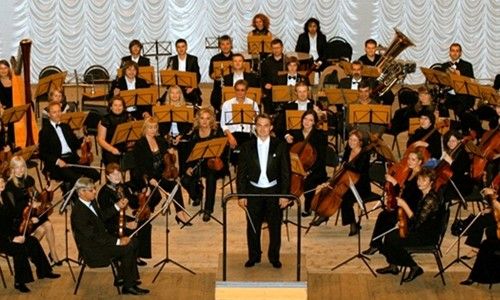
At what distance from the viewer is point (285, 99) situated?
12.7 m

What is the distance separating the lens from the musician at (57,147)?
37.9ft

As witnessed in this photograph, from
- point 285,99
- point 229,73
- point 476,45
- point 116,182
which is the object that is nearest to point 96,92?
point 229,73

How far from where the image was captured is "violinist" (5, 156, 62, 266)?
385 inches

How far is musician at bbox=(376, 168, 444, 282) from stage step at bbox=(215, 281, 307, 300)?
1.20m

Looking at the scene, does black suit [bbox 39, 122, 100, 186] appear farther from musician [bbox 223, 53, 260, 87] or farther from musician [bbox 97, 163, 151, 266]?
musician [bbox 223, 53, 260, 87]

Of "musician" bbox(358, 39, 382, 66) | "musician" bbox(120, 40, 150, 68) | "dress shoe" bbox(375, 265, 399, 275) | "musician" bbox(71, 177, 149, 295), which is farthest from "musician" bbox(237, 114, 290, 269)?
"musician" bbox(358, 39, 382, 66)

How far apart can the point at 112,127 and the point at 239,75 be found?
2198mm

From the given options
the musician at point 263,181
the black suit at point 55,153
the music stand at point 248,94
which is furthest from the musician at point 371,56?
the musician at point 263,181

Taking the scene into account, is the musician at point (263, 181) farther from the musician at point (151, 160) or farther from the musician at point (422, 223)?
the musician at point (151, 160)

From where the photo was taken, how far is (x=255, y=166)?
9555 millimetres

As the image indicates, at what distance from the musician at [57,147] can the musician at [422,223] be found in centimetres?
351

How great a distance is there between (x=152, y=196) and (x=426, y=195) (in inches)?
108

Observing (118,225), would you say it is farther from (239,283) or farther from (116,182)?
(239,283)

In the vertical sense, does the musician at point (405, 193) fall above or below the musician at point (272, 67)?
below
